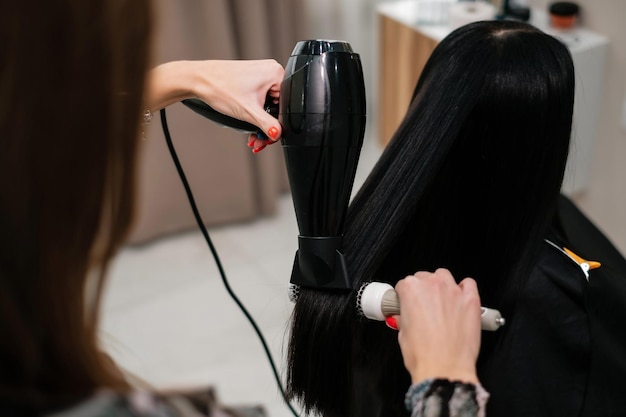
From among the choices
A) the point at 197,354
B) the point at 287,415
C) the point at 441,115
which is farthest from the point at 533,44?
the point at 197,354

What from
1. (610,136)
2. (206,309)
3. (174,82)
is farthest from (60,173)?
(610,136)

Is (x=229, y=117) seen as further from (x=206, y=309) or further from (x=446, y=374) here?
(x=206, y=309)

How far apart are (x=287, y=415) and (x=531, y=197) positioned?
1.04 meters

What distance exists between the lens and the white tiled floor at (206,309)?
1.88 m

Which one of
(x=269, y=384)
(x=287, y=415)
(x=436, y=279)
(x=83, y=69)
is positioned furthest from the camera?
(x=269, y=384)

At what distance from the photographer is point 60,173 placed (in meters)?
0.44

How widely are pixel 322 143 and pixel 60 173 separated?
0.40 meters

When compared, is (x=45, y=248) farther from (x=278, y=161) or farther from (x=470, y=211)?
(x=278, y=161)

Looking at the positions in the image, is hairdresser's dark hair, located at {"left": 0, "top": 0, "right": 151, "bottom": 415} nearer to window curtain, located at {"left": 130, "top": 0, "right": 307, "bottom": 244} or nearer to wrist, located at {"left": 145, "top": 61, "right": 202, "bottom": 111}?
wrist, located at {"left": 145, "top": 61, "right": 202, "bottom": 111}

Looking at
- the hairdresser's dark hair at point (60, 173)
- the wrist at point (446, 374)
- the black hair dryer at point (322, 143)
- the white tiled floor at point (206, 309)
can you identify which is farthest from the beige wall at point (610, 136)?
the hairdresser's dark hair at point (60, 173)

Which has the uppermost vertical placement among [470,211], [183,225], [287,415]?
[470,211]

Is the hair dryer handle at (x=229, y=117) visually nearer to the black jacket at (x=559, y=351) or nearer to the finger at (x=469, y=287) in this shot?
the finger at (x=469, y=287)

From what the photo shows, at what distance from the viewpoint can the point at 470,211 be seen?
958mm

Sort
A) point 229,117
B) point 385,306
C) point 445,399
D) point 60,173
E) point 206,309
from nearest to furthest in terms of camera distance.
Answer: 1. point 60,173
2. point 445,399
3. point 385,306
4. point 229,117
5. point 206,309
